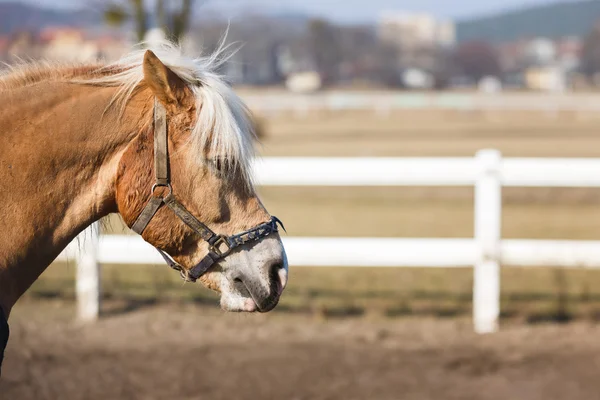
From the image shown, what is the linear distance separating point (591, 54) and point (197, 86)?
304ft

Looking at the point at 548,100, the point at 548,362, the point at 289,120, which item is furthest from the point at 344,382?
the point at 548,100

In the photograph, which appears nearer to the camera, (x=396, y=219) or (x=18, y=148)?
(x=18, y=148)

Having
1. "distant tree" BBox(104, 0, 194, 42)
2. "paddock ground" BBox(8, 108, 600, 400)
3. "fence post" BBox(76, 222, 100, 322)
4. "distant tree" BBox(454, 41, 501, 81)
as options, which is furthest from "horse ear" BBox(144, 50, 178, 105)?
"distant tree" BBox(454, 41, 501, 81)

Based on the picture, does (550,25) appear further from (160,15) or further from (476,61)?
(160,15)

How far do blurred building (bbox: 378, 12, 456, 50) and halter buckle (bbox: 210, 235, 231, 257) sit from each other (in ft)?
328

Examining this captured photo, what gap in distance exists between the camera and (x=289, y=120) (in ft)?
125

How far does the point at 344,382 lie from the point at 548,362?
1505 millimetres

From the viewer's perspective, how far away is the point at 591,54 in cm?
8750

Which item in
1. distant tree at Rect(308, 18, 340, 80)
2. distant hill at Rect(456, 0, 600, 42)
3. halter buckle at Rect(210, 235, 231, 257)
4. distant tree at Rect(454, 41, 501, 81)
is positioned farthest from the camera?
distant hill at Rect(456, 0, 600, 42)

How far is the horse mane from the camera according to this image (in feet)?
8.30

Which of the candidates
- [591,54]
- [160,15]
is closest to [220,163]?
[160,15]

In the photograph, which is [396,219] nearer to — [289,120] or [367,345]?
[367,345]

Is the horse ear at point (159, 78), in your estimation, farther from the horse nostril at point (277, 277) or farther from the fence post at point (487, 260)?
the fence post at point (487, 260)

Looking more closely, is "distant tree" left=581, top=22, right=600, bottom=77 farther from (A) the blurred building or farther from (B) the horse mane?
(B) the horse mane
